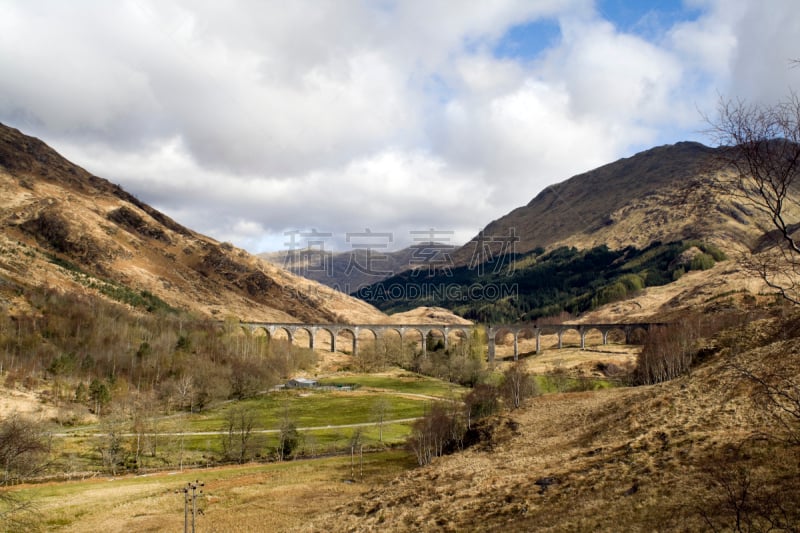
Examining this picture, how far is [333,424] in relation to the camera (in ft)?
236

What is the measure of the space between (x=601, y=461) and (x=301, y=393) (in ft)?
266

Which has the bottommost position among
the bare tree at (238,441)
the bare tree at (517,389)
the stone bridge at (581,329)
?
the bare tree at (238,441)

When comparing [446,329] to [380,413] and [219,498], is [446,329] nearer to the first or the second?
[380,413]

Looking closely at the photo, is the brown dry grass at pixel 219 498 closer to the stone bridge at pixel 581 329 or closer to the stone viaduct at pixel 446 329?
the stone viaduct at pixel 446 329

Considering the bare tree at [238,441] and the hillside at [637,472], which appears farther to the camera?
the bare tree at [238,441]

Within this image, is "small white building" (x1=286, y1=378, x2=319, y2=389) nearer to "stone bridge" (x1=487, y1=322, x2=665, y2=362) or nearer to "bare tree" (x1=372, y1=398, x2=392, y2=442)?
"bare tree" (x1=372, y1=398, x2=392, y2=442)

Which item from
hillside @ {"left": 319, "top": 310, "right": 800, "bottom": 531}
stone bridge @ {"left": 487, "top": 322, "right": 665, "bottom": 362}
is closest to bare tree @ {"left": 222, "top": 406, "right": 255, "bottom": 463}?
hillside @ {"left": 319, "top": 310, "right": 800, "bottom": 531}

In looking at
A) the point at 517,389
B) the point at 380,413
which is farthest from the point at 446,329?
the point at 517,389

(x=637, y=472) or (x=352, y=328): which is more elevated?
(x=352, y=328)

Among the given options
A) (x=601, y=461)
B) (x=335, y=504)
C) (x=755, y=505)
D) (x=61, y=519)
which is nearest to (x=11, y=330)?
(x=61, y=519)

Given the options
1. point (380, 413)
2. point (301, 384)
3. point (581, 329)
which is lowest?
point (301, 384)

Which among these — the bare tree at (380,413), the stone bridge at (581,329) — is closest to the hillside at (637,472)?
the bare tree at (380,413)

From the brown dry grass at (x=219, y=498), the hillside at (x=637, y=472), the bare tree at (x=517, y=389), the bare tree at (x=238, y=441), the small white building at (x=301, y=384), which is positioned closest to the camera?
the hillside at (x=637, y=472)

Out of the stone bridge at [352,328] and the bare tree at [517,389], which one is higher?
the stone bridge at [352,328]
